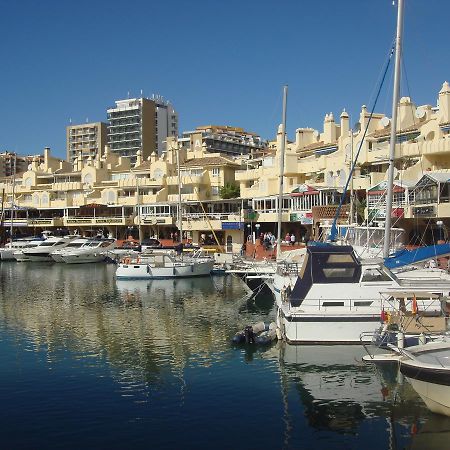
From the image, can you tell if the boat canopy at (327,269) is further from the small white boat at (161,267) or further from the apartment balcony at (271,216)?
the apartment balcony at (271,216)

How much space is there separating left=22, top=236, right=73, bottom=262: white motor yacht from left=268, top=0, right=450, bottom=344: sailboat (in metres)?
54.2

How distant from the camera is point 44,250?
7700 cm

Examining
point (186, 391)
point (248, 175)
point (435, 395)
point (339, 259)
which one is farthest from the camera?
point (248, 175)

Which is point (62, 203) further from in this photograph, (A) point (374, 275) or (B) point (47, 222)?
(A) point (374, 275)

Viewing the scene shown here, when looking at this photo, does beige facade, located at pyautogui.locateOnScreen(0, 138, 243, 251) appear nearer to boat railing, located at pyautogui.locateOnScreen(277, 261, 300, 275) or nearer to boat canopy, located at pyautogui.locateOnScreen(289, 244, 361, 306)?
boat railing, located at pyautogui.locateOnScreen(277, 261, 300, 275)

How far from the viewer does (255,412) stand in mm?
19172

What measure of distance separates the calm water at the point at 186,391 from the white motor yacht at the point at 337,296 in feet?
2.86

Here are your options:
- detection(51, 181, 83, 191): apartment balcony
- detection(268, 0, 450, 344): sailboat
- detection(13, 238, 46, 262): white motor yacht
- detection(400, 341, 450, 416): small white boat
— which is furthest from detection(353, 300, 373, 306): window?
detection(51, 181, 83, 191): apartment balcony

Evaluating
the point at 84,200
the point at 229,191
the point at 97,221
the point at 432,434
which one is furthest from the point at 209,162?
the point at 432,434

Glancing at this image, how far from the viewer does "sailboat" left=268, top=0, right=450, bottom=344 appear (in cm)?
2627

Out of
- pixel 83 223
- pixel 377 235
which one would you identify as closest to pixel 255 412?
pixel 377 235

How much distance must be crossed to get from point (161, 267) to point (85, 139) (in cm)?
13725

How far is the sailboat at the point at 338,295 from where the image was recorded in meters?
26.3

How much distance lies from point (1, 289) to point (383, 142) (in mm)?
40939
